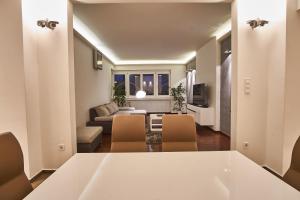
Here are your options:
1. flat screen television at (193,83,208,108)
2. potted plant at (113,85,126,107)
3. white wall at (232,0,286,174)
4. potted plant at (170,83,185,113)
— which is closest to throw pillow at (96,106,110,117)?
potted plant at (113,85,126,107)

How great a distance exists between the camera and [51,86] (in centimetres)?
269

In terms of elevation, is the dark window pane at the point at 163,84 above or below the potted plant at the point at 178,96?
above

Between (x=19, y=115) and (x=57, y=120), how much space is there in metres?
0.47

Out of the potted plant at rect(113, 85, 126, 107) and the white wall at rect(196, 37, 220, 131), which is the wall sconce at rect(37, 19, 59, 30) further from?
the potted plant at rect(113, 85, 126, 107)

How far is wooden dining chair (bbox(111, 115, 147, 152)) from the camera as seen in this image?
1854 mm

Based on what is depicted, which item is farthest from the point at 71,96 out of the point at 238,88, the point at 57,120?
the point at 238,88

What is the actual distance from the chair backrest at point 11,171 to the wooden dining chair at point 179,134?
1.18 m

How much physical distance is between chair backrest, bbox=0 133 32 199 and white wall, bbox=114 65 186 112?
8.30m

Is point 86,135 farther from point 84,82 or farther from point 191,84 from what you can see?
point 191,84

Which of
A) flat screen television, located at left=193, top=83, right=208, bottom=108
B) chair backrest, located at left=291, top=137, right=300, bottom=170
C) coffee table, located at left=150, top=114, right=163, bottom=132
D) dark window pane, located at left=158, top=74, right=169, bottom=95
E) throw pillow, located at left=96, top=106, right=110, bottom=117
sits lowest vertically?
coffee table, located at left=150, top=114, right=163, bottom=132

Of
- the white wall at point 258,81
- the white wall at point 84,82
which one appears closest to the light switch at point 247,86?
the white wall at point 258,81

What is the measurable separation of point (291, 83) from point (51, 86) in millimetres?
3286

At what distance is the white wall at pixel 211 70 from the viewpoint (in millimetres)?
5215

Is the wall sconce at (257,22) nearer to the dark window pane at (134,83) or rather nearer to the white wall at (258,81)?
the white wall at (258,81)
